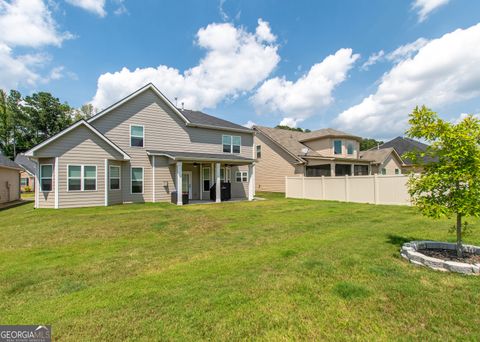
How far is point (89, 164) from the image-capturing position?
13164mm

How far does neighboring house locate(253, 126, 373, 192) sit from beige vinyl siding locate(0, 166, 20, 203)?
19233 mm

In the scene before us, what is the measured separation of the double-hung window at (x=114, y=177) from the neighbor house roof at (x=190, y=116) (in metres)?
3.17

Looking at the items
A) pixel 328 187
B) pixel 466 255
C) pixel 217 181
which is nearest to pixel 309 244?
pixel 466 255

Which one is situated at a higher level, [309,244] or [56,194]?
[56,194]

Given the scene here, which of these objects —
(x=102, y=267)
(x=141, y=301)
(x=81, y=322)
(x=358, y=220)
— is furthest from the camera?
(x=358, y=220)

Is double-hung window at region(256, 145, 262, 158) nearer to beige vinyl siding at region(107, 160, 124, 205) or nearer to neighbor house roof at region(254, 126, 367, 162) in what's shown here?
neighbor house roof at region(254, 126, 367, 162)

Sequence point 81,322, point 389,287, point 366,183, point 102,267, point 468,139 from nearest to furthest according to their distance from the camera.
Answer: point 81,322
point 389,287
point 468,139
point 102,267
point 366,183

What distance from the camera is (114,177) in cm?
1436

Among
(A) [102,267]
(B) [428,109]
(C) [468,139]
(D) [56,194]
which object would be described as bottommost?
(A) [102,267]

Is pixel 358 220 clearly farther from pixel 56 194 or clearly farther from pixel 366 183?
pixel 56 194

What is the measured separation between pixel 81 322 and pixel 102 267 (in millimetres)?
2002

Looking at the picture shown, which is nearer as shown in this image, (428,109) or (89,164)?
(428,109)

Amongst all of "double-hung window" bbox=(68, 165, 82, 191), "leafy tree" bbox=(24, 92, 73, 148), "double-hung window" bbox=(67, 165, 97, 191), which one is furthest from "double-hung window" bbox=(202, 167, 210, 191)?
"leafy tree" bbox=(24, 92, 73, 148)

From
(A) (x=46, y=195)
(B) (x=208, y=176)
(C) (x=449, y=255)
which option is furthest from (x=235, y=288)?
(B) (x=208, y=176)
